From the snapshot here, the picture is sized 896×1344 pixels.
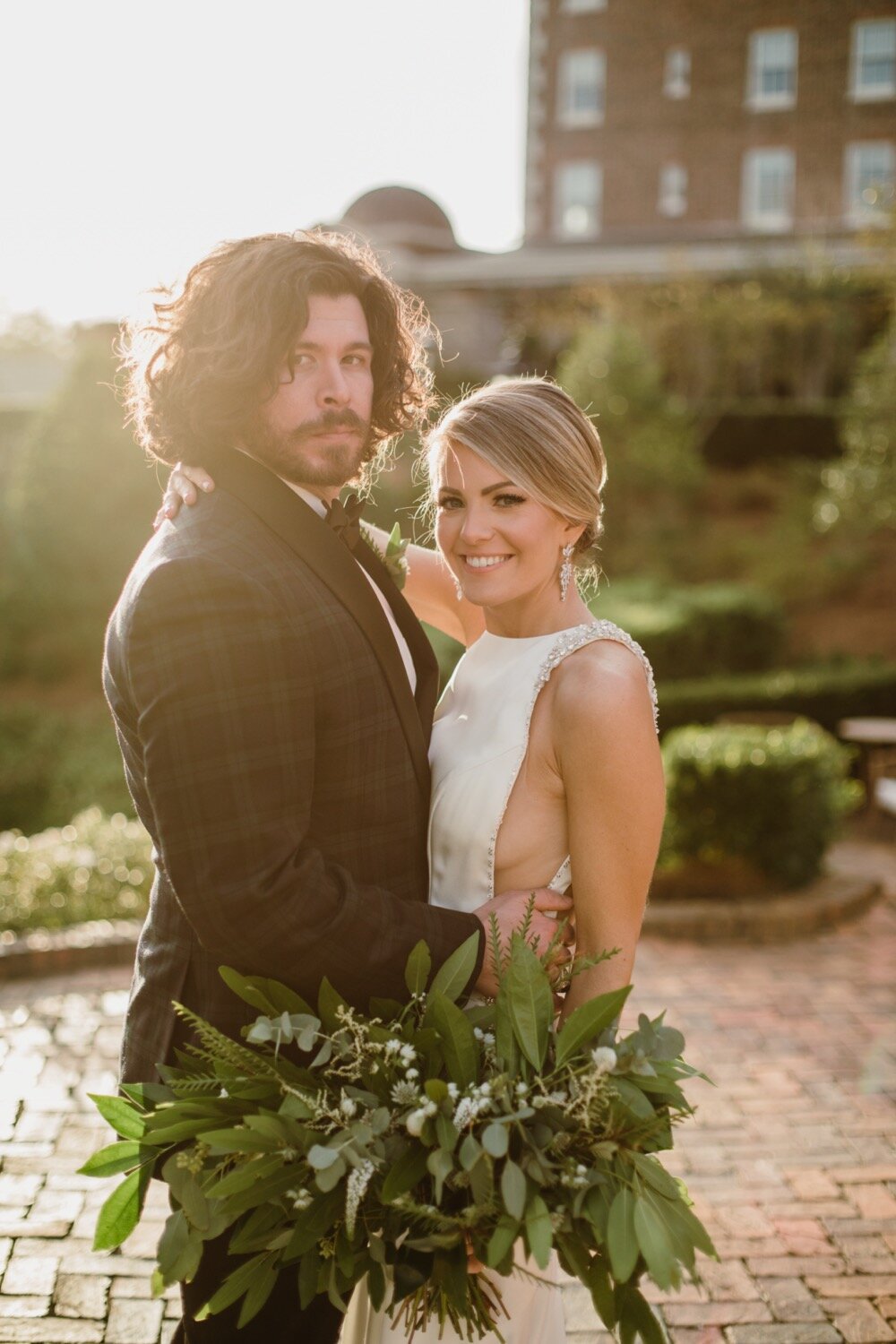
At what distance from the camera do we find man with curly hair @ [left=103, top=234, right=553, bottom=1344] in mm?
1963

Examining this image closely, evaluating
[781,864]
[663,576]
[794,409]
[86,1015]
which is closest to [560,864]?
[86,1015]

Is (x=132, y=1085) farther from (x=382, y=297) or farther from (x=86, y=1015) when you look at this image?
(x=86, y=1015)

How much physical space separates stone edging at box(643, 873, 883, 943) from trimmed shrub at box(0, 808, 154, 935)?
3.32m

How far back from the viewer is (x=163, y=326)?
2.50 meters

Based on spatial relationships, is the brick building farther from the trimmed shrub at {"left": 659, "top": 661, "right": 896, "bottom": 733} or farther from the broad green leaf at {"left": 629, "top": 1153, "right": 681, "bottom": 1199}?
the broad green leaf at {"left": 629, "top": 1153, "right": 681, "bottom": 1199}

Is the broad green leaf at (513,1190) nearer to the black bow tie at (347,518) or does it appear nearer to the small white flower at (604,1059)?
the small white flower at (604,1059)

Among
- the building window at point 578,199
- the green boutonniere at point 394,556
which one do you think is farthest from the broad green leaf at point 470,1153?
the building window at point 578,199

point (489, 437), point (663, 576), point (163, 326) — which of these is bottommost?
point (663, 576)

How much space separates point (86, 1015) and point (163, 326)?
13.7 ft

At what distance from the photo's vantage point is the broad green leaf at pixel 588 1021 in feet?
6.36

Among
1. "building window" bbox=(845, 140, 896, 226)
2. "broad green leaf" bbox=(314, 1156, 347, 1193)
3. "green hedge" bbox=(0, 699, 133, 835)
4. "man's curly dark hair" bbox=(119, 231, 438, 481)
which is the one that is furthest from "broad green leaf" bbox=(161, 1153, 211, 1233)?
"building window" bbox=(845, 140, 896, 226)

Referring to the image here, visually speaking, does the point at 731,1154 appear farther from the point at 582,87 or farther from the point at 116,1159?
the point at 582,87

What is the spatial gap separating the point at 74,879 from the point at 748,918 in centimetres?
434

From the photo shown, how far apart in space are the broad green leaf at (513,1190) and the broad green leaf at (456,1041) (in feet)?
0.61
